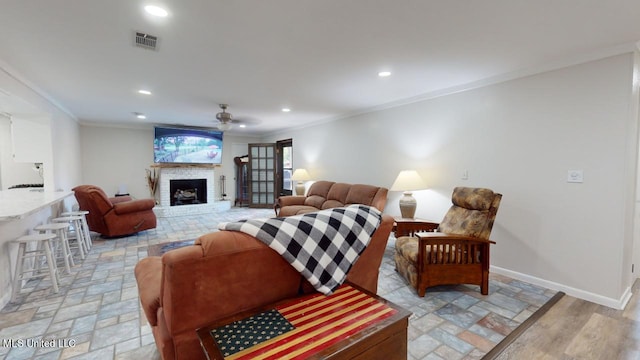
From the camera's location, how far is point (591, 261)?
8.58ft

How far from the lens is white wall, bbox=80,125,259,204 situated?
6645 millimetres

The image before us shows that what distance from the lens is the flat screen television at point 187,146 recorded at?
6840 millimetres

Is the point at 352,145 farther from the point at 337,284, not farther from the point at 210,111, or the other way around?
the point at 337,284

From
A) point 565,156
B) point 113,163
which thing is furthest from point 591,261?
point 113,163

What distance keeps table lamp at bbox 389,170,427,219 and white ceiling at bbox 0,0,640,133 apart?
1204mm

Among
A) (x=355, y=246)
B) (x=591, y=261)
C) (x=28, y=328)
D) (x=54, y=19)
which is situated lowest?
(x=28, y=328)

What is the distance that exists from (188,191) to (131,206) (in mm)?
3118

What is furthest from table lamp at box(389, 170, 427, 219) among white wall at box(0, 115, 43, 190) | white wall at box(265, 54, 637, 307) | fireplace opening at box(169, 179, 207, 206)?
white wall at box(0, 115, 43, 190)

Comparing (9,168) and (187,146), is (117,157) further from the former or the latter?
(9,168)

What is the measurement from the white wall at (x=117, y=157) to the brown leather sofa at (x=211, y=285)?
273 inches

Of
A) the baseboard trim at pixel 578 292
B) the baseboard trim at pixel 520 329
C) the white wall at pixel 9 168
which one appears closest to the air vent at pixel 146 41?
the baseboard trim at pixel 520 329

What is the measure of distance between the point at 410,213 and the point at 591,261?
1.90 m

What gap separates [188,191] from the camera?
7.77 m

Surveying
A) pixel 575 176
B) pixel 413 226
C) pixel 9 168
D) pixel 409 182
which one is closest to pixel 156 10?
pixel 413 226
